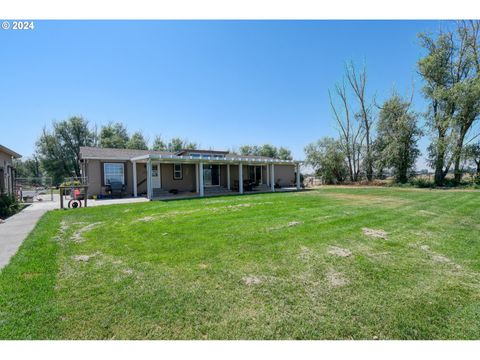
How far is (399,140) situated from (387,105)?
405 centimetres

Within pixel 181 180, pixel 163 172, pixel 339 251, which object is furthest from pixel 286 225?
pixel 181 180

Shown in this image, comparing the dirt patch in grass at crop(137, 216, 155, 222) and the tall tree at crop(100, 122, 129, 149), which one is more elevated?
the tall tree at crop(100, 122, 129, 149)

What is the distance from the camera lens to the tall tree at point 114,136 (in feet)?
118

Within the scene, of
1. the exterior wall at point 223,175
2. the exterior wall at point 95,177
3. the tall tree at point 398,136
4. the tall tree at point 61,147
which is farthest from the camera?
the tall tree at point 61,147

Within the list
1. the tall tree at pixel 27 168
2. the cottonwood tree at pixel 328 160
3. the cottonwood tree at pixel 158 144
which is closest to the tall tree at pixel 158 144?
the cottonwood tree at pixel 158 144

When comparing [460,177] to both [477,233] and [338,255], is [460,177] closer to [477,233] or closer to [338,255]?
[477,233]

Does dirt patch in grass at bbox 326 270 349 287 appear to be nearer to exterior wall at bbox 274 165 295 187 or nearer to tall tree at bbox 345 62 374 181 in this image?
exterior wall at bbox 274 165 295 187

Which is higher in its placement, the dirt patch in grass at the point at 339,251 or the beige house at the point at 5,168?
the beige house at the point at 5,168

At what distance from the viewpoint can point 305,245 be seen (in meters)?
4.62

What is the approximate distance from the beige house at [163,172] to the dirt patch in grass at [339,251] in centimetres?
1064

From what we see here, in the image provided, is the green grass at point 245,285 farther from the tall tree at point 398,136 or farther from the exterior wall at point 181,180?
the tall tree at point 398,136

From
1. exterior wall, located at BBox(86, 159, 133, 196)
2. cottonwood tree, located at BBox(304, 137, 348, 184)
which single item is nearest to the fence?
exterior wall, located at BBox(86, 159, 133, 196)

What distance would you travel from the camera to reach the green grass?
87.9 inches
